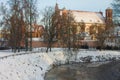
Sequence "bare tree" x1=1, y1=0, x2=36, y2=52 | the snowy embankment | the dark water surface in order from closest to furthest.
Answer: the dark water surface
the snowy embankment
"bare tree" x1=1, y1=0, x2=36, y2=52

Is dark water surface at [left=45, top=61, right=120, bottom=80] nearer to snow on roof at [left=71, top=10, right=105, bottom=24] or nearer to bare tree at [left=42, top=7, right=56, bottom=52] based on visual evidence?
bare tree at [left=42, top=7, right=56, bottom=52]

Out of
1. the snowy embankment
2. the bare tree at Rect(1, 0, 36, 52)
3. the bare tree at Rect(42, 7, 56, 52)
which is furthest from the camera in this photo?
the bare tree at Rect(42, 7, 56, 52)

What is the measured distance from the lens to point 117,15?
4075 centimetres

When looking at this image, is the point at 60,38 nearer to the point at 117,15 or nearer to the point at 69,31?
the point at 69,31

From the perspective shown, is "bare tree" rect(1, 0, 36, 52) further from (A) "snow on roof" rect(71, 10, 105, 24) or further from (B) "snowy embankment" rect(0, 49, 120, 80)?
(A) "snow on roof" rect(71, 10, 105, 24)

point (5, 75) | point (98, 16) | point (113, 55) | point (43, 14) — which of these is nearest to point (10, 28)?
point (43, 14)

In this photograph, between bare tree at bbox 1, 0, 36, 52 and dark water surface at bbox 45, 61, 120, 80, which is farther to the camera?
bare tree at bbox 1, 0, 36, 52

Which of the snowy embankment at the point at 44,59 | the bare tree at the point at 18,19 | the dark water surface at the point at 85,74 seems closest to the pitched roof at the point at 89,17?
the snowy embankment at the point at 44,59

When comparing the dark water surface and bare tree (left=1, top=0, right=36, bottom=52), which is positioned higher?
bare tree (left=1, top=0, right=36, bottom=52)

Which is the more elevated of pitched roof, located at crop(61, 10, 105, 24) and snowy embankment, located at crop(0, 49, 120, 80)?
pitched roof, located at crop(61, 10, 105, 24)

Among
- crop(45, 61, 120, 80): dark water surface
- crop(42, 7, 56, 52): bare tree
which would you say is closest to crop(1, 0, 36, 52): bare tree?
crop(42, 7, 56, 52): bare tree

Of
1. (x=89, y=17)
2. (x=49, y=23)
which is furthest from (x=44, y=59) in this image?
(x=89, y=17)

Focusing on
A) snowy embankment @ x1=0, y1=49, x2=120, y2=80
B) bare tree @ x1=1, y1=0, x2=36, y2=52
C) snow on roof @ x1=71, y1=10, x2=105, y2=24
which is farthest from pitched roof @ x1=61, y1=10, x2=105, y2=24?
bare tree @ x1=1, y1=0, x2=36, y2=52

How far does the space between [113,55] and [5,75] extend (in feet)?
145
